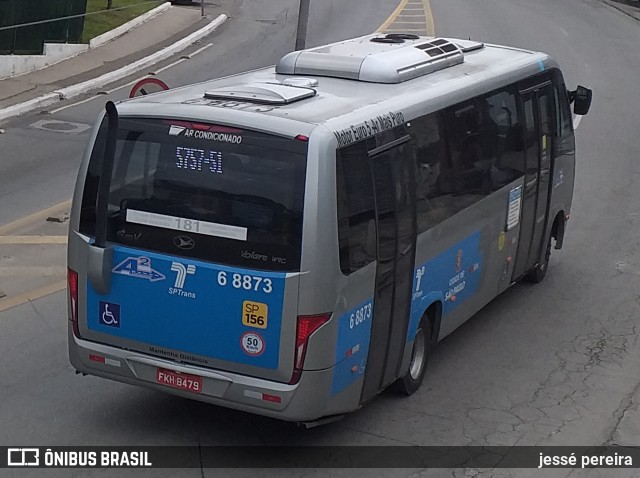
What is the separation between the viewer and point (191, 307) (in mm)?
7562

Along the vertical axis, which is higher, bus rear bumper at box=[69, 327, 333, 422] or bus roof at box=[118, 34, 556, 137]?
bus roof at box=[118, 34, 556, 137]

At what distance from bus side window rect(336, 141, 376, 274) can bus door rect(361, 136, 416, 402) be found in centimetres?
12

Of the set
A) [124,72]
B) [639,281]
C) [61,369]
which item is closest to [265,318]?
[61,369]

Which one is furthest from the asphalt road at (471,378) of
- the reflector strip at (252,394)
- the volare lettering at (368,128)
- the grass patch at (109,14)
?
the grass patch at (109,14)

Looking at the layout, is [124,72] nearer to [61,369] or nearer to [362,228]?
[61,369]

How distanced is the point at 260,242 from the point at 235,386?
3.32ft

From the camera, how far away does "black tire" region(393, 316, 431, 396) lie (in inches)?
361

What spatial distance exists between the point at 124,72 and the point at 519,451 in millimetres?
17631

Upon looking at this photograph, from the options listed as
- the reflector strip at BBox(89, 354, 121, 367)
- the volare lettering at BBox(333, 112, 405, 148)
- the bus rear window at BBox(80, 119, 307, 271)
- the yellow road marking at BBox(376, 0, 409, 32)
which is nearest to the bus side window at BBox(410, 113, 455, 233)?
the volare lettering at BBox(333, 112, 405, 148)

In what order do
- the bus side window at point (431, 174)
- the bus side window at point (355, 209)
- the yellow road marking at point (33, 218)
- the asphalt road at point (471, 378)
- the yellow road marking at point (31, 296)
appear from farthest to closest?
the yellow road marking at point (33, 218)
the yellow road marking at point (31, 296)
the bus side window at point (431, 174)
the asphalt road at point (471, 378)
the bus side window at point (355, 209)

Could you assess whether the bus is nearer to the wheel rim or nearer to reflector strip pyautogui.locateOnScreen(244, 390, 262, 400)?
reflector strip pyautogui.locateOnScreen(244, 390, 262, 400)

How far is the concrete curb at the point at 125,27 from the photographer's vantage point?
26.6 m

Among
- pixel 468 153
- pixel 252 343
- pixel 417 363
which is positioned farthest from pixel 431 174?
pixel 252 343

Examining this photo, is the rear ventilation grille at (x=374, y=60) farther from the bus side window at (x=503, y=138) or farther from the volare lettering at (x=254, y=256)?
the volare lettering at (x=254, y=256)
